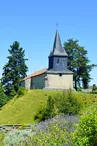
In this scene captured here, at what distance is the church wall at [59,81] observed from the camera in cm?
5228

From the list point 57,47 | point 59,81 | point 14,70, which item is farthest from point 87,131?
point 14,70

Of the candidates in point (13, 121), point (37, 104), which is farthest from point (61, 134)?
point (37, 104)

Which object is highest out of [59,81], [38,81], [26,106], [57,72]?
[57,72]

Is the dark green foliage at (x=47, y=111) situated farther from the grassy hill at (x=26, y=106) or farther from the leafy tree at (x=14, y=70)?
the leafy tree at (x=14, y=70)

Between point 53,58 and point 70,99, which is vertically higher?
point 53,58

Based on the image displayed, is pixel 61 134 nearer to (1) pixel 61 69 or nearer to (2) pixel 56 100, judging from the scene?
(2) pixel 56 100

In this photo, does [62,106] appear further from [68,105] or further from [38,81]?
[38,81]

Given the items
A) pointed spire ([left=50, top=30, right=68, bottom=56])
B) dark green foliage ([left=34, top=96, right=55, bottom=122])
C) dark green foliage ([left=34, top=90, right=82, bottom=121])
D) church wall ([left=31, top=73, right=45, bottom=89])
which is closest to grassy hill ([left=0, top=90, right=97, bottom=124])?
dark green foliage ([left=34, top=96, right=55, bottom=122])

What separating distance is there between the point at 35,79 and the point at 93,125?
160 ft

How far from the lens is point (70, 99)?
30.6 metres

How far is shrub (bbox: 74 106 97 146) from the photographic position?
913cm

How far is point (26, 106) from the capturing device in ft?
134

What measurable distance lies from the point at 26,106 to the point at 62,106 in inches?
478

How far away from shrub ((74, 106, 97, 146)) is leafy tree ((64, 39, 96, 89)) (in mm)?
49143
